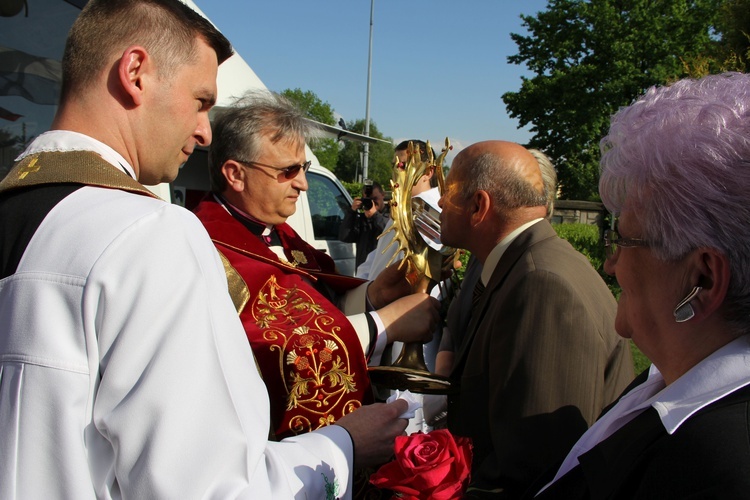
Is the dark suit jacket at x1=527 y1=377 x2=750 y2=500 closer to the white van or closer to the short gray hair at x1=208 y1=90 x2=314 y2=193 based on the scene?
the short gray hair at x1=208 y1=90 x2=314 y2=193

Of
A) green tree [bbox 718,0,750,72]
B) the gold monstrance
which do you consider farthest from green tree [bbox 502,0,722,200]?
the gold monstrance

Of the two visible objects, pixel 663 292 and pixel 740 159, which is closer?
pixel 740 159

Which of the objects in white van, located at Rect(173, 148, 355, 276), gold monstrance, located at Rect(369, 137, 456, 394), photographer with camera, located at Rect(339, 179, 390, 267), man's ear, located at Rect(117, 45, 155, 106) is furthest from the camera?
photographer with camera, located at Rect(339, 179, 390, 267)

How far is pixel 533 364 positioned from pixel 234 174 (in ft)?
4.81

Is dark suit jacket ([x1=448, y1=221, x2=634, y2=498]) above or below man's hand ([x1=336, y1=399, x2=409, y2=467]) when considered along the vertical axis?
above

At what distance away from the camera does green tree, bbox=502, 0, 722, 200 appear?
29969 millimetres

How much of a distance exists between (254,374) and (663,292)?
0.89 m

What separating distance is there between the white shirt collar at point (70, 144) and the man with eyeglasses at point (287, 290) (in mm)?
979

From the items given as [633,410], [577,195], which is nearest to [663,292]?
[633,410]

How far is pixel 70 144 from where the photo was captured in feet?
4.20

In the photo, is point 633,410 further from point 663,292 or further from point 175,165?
point 175,165

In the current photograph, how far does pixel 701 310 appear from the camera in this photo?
127 cm

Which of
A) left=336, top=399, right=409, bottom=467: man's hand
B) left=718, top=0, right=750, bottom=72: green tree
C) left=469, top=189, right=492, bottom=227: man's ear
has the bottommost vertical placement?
left=336, top=399, right=409, bottom=467: man's hand

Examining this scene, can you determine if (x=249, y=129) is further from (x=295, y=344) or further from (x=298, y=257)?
(x=295, y=344)
